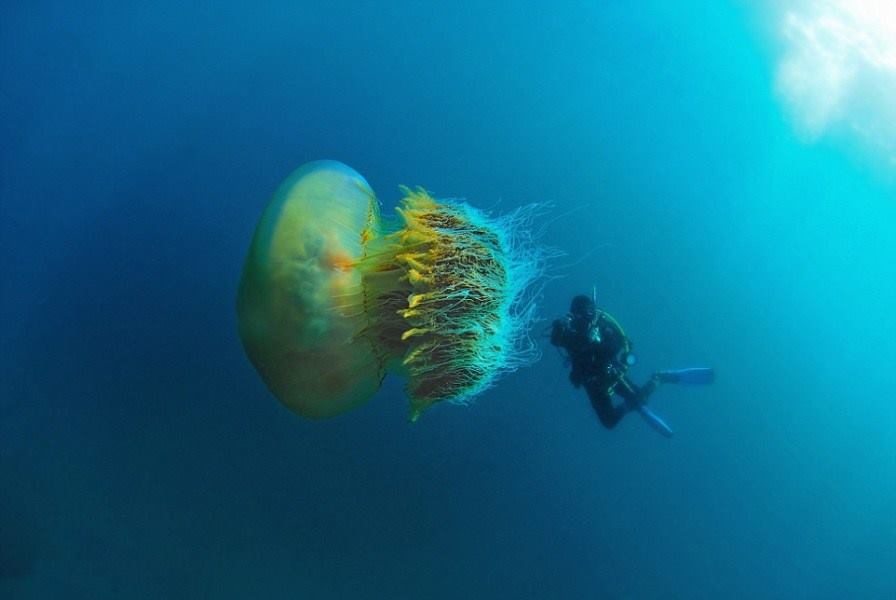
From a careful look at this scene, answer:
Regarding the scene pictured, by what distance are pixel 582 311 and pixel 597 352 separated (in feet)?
2.57

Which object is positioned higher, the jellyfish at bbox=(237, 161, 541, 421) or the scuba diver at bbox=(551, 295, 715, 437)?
the scuba diver at bbox=(551, 295, 715, 437)

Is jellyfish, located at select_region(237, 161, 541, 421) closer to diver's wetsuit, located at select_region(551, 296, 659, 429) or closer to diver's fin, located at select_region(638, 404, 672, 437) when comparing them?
diver's wetsuit, located at select_region(551, 296, 659, 429)

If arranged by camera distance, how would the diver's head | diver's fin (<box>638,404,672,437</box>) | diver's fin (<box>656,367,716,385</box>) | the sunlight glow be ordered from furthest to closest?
the sunlight glow < diver's fin (<box>656,367,716,385</box>) < diver's fin (<box>638,404,672,437</box>) < the diver's head

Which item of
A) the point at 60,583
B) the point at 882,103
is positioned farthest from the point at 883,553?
the point at 60,583

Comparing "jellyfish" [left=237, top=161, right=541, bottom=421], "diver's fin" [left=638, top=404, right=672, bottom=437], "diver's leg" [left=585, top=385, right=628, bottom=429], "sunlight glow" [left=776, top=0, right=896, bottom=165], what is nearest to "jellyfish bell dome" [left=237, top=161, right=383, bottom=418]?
"jellyfish" [left=237, top=161, right=541, bottom=421]

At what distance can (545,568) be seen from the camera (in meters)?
11.4

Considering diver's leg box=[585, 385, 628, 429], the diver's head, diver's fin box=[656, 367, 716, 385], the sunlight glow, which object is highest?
the sunlight glow

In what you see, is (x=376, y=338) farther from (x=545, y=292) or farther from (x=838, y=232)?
(x=838, y=232)

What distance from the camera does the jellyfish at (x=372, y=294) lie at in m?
3.07

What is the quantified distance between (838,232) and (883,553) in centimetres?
1132

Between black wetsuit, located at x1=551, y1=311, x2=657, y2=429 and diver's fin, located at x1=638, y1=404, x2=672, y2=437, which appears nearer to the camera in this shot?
black wetsuit, located at x1=551, y1=311, x2=657, y2=429

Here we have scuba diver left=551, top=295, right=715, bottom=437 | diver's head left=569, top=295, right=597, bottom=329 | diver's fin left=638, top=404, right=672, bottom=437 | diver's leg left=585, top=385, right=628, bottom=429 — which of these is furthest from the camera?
diver's fin left=638, top=404, right=672, bottom=437

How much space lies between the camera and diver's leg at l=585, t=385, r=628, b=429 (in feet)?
23.6

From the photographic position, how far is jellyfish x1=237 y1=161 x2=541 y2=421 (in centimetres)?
307
